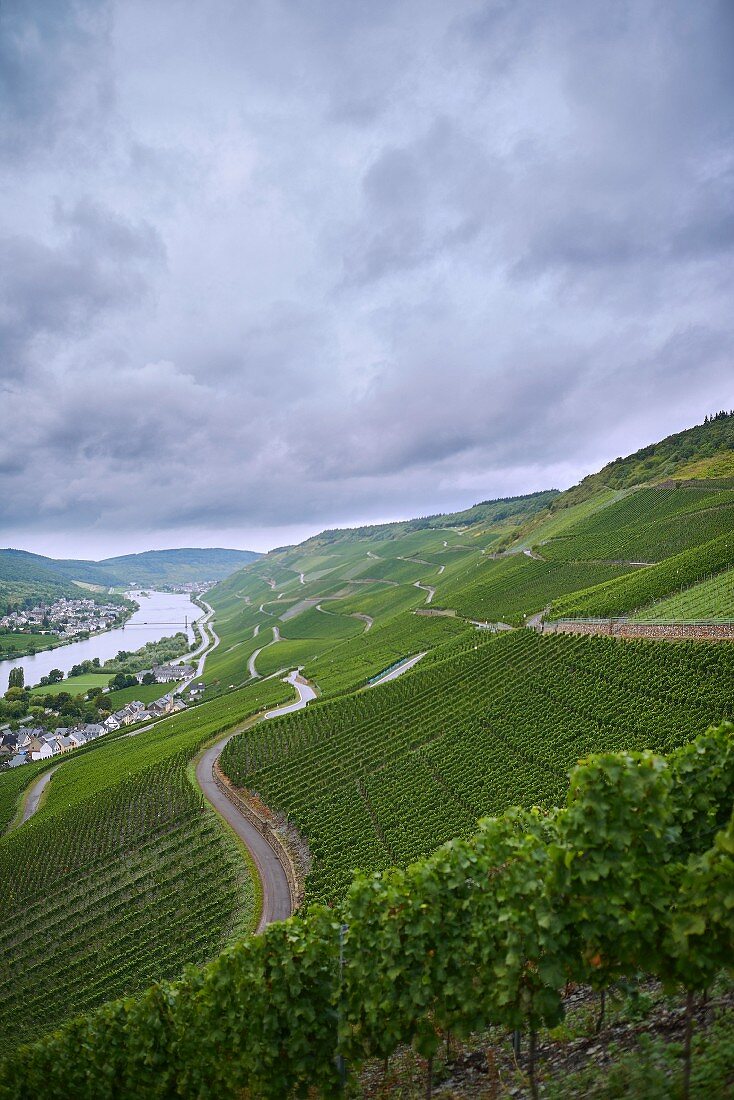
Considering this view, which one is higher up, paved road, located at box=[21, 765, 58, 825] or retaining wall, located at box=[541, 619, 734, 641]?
retaining wall, located at box=[541, 619, 734, 641]

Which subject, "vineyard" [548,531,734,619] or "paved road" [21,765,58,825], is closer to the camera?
"vineyard" [548,531,734,619]

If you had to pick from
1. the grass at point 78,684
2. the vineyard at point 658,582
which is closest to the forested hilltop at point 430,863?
the vineyard at point 658,582

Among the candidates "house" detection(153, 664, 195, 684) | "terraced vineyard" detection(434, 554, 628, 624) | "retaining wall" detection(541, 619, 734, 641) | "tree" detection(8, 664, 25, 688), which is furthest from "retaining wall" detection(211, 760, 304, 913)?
"tree" detection(8, 664, 25, 688)

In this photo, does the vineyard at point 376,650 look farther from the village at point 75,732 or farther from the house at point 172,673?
the house at point 172,673

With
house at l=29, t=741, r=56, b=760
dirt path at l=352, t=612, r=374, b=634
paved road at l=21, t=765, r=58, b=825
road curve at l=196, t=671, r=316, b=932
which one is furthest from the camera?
dirt path at l=352, t=612, r=374, b=634

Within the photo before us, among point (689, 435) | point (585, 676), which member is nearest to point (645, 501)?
point (689, 435)

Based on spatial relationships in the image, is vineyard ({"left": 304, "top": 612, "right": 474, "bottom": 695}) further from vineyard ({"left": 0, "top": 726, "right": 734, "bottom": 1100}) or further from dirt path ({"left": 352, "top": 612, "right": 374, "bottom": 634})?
vineyard ({"left": 0, "top": 726, "right": 734, "bottom": 1100})

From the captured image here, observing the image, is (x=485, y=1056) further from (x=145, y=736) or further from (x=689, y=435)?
(x=689, y=435)

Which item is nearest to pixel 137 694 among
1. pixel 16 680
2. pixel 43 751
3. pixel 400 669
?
pixel 43 751
